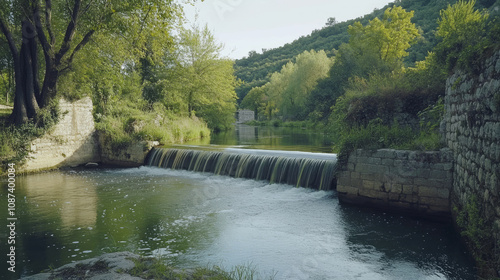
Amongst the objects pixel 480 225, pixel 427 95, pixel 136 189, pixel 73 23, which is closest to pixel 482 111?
pixel 480 225

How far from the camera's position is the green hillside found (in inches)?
1272

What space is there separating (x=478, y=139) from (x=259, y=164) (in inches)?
281

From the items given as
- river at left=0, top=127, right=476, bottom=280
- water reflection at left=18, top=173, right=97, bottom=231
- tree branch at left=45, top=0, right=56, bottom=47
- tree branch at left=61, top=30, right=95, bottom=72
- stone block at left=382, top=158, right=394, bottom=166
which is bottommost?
river at left=0, top=127, right=476, bottom=280

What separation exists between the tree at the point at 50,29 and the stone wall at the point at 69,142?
940mm

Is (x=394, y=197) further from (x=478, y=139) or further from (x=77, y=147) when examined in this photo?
(x=77, y=147)

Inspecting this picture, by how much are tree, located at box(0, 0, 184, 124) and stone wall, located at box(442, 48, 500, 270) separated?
368 inches

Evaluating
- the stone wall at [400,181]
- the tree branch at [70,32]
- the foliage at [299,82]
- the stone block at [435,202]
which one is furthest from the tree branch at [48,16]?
the foliage at [299,82]

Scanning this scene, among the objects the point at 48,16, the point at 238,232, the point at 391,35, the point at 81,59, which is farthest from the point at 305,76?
the point at 238,232

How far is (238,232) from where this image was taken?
650 cm

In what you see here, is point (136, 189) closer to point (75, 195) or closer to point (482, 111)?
point (75, 195)

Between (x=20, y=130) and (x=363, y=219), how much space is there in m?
11.9

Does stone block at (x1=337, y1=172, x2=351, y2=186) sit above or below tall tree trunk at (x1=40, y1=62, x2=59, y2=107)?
below

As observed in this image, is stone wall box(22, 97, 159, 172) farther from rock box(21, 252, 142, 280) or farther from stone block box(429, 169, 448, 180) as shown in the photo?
stone block box(429, 169, 448, 180)

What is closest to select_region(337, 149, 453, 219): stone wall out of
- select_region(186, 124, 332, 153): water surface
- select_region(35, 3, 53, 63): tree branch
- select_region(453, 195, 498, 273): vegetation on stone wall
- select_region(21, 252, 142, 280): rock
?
select_region(453, 195, 498, 273): vegetation on stone wall
